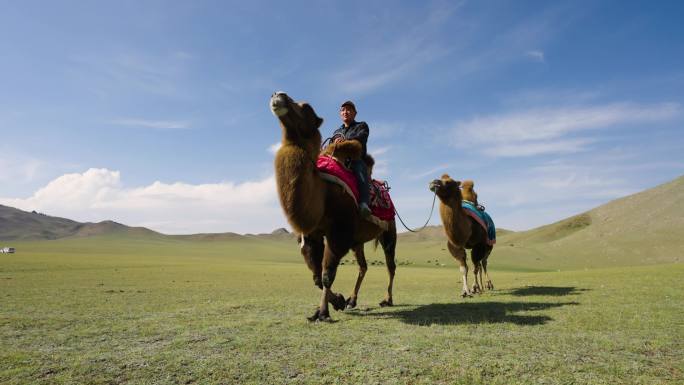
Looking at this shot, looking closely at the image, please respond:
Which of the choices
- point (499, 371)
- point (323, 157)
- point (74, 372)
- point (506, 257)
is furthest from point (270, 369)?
point (506, 257)

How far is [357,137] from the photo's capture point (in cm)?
681

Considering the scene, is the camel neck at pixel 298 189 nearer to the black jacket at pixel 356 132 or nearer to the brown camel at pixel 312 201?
the brown camel at pixel 312 201

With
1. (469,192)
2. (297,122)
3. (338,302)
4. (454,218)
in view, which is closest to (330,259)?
(338,302)

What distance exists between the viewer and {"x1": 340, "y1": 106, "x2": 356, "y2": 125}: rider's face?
7125mm

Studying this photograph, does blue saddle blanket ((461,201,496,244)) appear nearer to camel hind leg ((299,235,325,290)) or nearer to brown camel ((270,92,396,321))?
brown camel ((270,92,396,321))

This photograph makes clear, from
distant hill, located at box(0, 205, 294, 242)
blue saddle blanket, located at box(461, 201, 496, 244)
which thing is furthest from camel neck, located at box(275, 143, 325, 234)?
distant hill, located at box(0, 205, 294, 242)

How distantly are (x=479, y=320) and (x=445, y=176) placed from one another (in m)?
4.64

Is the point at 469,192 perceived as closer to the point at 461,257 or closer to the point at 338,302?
the point at 461,257

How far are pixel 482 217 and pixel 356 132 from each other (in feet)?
16.6

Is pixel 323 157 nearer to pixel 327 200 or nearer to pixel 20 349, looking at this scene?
pixel 327 200

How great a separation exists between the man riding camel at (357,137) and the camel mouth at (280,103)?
1592 millimetres


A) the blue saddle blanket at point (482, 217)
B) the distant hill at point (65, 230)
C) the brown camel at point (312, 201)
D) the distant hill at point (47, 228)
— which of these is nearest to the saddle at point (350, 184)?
the brown camel at point (312, 201)

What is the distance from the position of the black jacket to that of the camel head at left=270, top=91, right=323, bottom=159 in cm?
111

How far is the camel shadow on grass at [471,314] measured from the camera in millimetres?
5305
